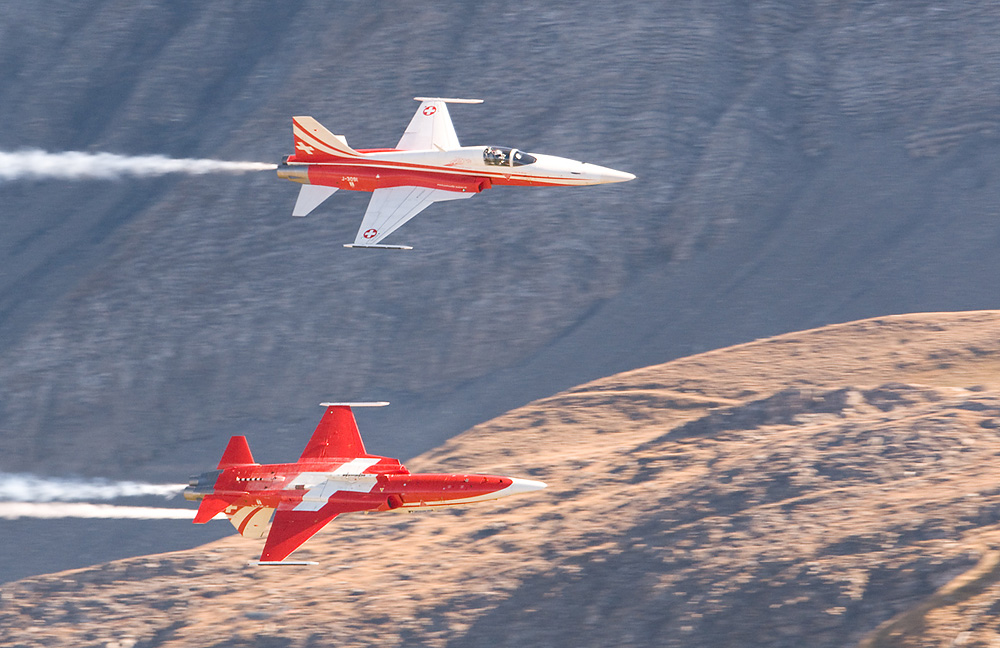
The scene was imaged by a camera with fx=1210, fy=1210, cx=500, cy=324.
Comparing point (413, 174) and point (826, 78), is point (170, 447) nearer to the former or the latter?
point (413, 174)

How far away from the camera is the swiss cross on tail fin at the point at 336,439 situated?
98.4 ft

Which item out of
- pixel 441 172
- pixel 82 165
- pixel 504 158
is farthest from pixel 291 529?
pixel 82 165

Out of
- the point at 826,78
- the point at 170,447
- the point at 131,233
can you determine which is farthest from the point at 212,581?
the point at 826,78

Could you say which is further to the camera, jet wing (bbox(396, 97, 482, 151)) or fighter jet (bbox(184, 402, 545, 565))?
jet wing (bbox(396, 97, 482, 151))

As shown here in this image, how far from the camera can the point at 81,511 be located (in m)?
32.2

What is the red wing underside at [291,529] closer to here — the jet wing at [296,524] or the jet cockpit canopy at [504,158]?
the jet wing at [296,524]

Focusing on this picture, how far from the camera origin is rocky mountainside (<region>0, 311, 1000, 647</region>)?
25.4 meters

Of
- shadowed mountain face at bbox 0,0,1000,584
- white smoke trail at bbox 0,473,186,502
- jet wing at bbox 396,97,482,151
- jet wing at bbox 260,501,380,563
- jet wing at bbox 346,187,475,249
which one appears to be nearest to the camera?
jet wing at bbox 260,501,380,563

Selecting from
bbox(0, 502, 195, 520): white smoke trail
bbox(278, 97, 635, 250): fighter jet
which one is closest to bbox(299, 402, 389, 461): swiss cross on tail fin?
bbox(0, 502, 195, 520): white smoke trail

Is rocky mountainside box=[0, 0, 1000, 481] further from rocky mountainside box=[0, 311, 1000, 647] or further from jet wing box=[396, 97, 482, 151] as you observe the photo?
jet wing box=[396, 97, 482, 151]

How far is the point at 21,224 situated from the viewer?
2153 inches

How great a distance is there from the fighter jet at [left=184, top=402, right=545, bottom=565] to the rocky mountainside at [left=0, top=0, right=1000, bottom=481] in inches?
450

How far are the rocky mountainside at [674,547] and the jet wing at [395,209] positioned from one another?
7.08 meters

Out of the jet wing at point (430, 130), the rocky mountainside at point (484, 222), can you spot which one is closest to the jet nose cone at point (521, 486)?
the jet wing at point (430, 130)
